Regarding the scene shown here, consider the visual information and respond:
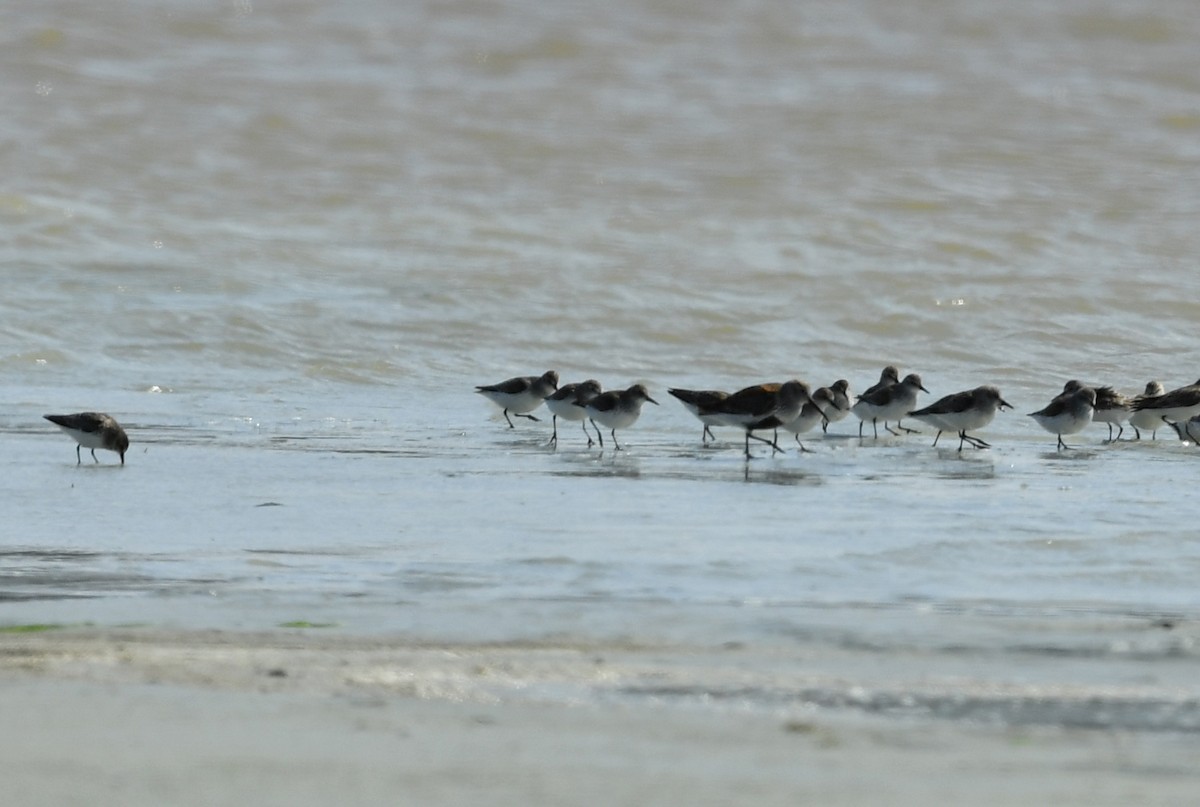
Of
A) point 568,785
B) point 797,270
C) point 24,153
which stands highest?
point 24,153

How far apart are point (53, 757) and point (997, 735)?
2141 mm

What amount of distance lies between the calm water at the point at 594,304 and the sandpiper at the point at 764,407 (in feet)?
0.87

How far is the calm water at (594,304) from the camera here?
252 inches

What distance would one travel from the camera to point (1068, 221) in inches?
822

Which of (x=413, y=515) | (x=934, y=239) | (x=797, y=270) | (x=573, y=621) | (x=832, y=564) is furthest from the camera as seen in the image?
(x=934, y=239)

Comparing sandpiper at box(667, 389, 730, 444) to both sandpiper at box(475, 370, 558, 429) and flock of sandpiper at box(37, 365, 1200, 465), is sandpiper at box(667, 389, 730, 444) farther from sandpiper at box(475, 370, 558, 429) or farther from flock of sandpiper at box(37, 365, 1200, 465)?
sandpiper at box(475, 370, 558, 429)

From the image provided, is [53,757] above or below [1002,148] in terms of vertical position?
below

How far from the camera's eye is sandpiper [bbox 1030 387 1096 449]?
36.2ft

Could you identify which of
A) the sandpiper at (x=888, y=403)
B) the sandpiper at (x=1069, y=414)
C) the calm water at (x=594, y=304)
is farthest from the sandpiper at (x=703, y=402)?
the sandpiper at (x=1069, y=414)

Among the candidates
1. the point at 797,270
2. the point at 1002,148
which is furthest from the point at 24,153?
the point at 1002,148

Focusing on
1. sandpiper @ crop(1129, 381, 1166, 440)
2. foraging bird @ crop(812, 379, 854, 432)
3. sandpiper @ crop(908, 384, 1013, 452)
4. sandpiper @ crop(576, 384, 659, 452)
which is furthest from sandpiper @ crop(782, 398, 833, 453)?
sandpiper @ crop(1129, 381, 1166, 440)

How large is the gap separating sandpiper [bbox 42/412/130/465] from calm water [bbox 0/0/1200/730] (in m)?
0.30

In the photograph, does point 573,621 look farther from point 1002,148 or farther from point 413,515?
point 1002,148

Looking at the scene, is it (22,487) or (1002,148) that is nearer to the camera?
(22,487)
